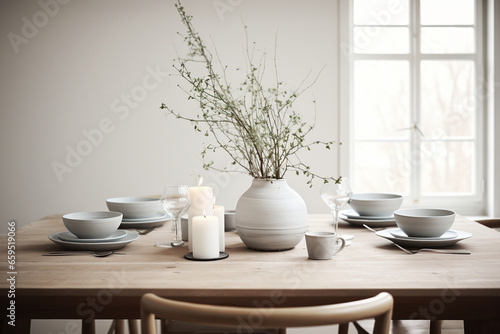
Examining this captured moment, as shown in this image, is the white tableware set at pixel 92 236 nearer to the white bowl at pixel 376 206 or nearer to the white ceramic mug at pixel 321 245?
the white ceramic mug at pixel 321 245

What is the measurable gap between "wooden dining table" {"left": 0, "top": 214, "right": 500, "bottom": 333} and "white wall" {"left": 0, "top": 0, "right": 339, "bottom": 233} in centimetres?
254

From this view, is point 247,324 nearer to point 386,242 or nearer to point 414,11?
point 386,242

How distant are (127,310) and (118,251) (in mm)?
431

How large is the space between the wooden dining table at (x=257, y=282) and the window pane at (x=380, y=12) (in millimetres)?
3012

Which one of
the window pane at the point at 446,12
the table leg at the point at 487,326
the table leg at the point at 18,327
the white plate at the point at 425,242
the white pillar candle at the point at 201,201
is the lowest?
the table leg at the point at 18,327

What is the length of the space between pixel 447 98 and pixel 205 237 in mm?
3306

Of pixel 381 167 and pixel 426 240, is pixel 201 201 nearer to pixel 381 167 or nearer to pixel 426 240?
pixel 426 240

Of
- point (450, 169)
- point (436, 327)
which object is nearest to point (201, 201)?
point (436, 327)

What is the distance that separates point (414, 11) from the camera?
4.11 m

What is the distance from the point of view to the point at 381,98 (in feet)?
13.7

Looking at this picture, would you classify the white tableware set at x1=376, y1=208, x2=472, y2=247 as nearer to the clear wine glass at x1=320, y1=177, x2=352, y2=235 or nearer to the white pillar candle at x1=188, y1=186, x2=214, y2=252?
the clear wine glass at x1=320, y1=177, x2=352, y2=235

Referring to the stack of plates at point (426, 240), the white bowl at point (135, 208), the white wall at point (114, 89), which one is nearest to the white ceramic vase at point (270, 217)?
the stack of plates at point (426, 240)

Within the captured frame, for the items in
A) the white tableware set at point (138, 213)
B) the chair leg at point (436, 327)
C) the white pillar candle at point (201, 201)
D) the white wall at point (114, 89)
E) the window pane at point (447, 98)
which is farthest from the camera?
the window pane at point (447, 98)

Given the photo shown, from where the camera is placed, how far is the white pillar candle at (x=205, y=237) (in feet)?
4.81
